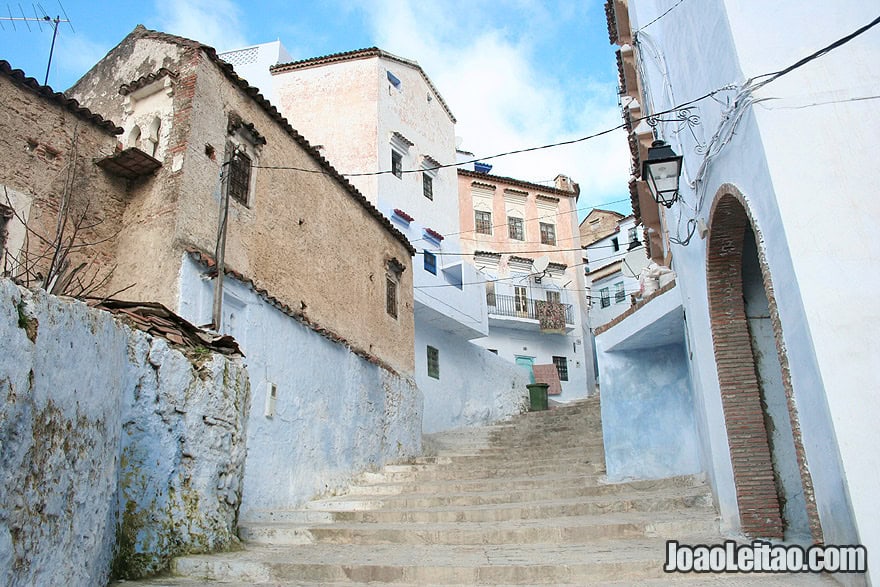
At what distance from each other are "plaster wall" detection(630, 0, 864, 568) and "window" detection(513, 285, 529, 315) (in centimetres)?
2060

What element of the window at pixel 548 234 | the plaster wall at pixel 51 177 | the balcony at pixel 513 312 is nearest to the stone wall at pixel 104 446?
the plaster wall at pixel 51 177

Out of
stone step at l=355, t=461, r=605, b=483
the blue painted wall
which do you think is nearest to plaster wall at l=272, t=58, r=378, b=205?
stone step at l=355, t=461, r=605, b=483

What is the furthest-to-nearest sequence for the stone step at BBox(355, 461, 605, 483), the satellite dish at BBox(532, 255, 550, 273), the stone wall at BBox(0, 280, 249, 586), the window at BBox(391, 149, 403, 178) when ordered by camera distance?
the satellite dish at BBox(532, 255, 550, 273)
the window at BBox(391, 149, 403, 178)
the stone step at BBox(355, 461, 605, 483)
the stone wall at BBox(0, 280, 249, 586)

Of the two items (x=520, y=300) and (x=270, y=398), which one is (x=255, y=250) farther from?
(x=520, y=300)

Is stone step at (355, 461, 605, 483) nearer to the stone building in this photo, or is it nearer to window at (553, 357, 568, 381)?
the stone building

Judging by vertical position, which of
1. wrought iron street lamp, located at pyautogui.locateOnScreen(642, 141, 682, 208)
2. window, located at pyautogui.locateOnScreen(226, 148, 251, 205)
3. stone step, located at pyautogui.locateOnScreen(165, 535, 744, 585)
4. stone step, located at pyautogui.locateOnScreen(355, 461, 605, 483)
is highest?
window, located at pyautogui.locateOnScreen(226, 148, 251, 205)

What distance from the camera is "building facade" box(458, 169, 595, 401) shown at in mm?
26141

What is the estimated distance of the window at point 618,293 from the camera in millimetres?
30875

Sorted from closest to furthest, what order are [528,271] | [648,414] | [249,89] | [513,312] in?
1. [249,89]
2. [648,414]
3. [513,312]
4. [528,271]

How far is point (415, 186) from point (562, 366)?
1119 centimetres

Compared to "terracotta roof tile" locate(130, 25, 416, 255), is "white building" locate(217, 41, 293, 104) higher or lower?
higher

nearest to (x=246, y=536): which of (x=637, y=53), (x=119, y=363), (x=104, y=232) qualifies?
(x=119, y=363)

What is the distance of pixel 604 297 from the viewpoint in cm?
3164

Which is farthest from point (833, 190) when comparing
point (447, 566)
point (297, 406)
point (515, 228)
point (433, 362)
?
point (515, 228)
